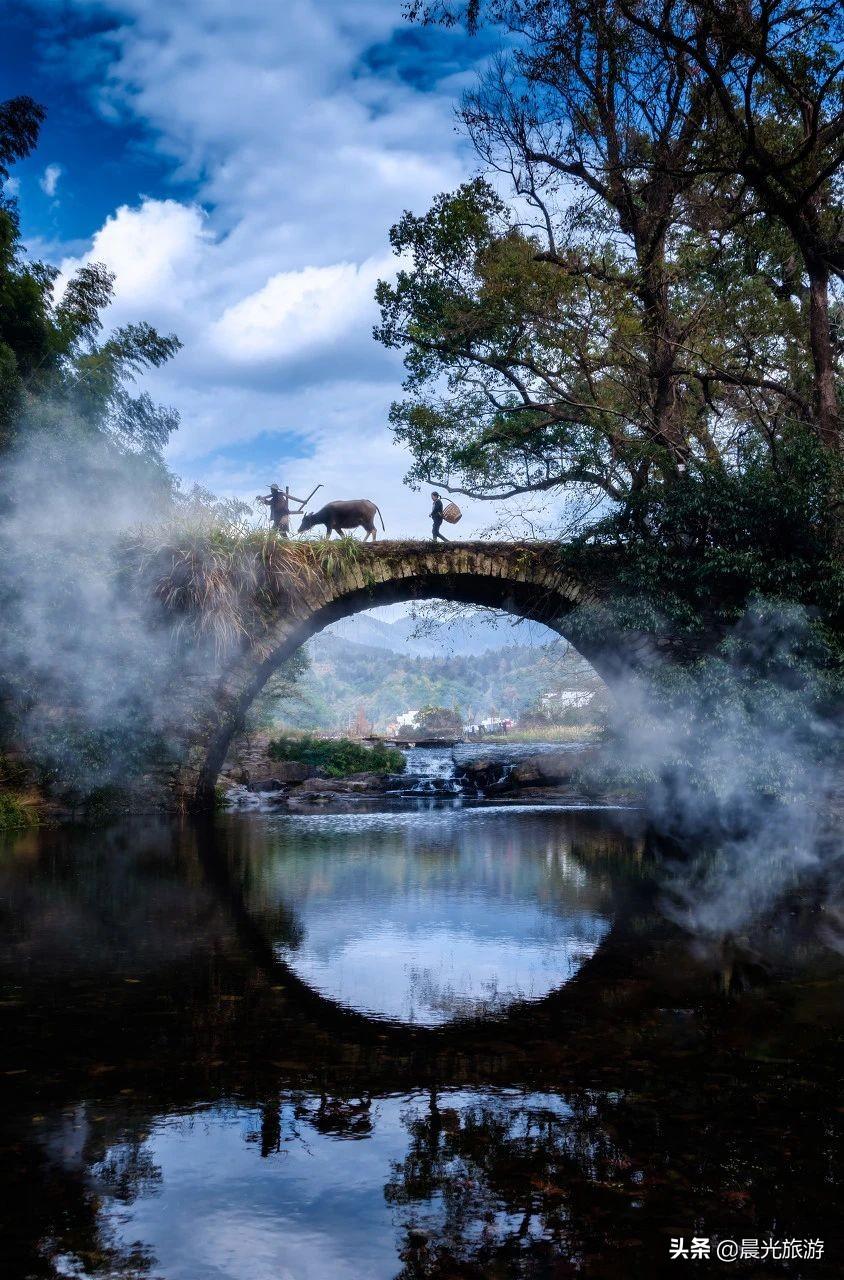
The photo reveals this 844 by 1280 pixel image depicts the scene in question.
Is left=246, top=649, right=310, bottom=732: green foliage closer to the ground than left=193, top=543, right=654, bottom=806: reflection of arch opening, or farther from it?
closer to the ground

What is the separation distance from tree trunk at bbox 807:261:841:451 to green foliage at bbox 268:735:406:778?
10266 millimetres

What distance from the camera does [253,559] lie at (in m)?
11.2

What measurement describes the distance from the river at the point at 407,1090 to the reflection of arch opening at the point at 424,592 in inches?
228

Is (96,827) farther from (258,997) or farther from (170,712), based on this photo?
(258,997)

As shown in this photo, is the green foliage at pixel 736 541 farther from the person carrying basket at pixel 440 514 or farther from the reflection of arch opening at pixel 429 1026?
the reflection of arch opening at pixel 429 1026

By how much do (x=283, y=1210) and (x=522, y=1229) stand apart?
1.86 ft

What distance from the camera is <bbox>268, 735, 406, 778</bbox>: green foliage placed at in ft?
55.6

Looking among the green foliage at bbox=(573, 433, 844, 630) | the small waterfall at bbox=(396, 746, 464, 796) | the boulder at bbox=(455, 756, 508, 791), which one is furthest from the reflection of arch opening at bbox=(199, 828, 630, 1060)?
the boulder at bbox=(455, 756, 508, 791)

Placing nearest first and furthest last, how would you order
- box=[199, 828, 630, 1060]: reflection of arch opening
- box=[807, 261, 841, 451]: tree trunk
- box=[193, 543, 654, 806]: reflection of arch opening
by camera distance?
box=[199, 828, 630, 1060]: reflection of arch opening, box=[807, 261, 841, 451]: tree trunk, box=[193, 543, 654, 806]: reflection of arch opening

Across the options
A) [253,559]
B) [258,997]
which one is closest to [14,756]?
[253,559]

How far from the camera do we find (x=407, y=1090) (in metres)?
2.75

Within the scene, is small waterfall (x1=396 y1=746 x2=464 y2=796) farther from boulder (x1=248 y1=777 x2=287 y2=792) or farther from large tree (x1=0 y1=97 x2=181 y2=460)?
large tree (x1=0 y1=97 x2=181 y2=460)

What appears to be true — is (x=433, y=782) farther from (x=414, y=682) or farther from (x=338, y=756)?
(x=414, y=682)

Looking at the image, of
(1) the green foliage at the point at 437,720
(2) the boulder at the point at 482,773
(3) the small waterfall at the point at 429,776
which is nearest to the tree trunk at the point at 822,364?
(2) the boulder at the point at 482,773
